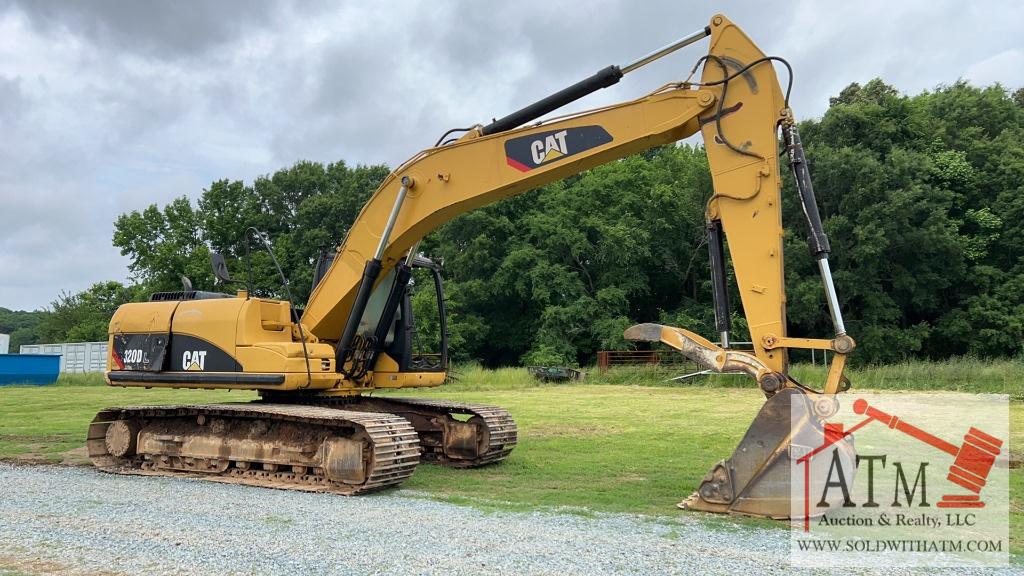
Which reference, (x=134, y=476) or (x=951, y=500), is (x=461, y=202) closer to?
(x=134, y=476)

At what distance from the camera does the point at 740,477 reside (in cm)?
638

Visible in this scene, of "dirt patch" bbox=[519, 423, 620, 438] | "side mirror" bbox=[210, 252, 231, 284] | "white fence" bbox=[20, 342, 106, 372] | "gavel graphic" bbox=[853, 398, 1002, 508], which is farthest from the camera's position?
"white fence" bbox=[20, 342, 106, 372]

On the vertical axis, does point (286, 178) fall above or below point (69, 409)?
above

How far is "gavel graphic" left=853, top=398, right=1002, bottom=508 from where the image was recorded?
7223 millimetres

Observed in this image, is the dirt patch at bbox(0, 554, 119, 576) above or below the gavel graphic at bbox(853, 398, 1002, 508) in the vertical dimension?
below

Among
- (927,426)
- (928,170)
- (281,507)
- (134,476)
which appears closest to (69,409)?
(134,476)

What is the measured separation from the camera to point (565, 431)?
548 inches

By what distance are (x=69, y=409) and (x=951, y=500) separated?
20562 millimetres

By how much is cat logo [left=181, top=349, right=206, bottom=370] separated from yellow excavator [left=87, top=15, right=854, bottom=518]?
22 millimetres

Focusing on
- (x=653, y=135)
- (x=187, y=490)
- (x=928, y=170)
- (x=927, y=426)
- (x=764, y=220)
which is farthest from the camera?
(x=928, y=170)

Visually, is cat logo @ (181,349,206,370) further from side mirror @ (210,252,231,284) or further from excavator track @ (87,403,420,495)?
Answer: side mirror @ (210,252,231,284)

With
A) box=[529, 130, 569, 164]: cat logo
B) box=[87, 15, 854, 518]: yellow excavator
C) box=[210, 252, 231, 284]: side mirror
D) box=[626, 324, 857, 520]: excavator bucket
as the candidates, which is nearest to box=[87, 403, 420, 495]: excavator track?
box=[87, 15, 854, 518]: yellow excavator

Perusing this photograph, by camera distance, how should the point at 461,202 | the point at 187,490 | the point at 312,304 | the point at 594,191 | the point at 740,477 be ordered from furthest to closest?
the point at 594,191 → the point at 312,304 → the point at 461,202 → the point at 187,490 → the point at 740,477

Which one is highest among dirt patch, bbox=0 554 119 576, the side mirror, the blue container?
the side mirror
